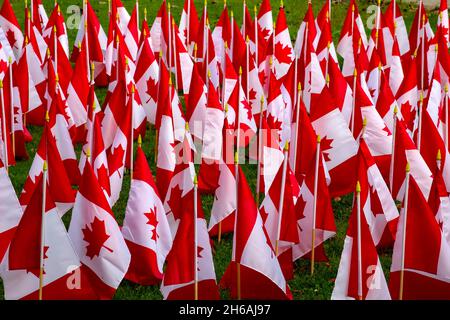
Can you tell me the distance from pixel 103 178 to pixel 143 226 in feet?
2.83

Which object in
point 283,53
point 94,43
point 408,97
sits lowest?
point 408,97

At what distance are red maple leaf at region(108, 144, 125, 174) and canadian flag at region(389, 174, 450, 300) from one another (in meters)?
2.99

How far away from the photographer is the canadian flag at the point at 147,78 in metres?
11.4

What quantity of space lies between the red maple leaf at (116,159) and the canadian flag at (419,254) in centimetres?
299

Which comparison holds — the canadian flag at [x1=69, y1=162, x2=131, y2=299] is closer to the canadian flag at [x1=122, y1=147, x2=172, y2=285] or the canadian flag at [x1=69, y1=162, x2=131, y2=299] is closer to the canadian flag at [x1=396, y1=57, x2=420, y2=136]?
the canadian flag at [x1=122, y1=147, x2=172, y2=285]

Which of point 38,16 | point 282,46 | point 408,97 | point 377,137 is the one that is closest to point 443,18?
point 282,46

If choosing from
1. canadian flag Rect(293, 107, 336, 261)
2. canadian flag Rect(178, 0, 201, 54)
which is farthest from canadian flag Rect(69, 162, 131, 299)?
canadian flag Rect(178, 0, 201, 54)

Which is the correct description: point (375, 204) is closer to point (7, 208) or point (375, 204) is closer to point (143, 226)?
point (143, 226)

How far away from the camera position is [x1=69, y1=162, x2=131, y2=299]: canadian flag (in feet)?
24.3

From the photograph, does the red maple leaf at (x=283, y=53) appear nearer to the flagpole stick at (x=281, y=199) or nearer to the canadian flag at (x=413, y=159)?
the canadian flag at (x=413, y=159)

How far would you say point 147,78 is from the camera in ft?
37.5

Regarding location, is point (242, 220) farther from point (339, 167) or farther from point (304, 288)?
point (339, 167)
